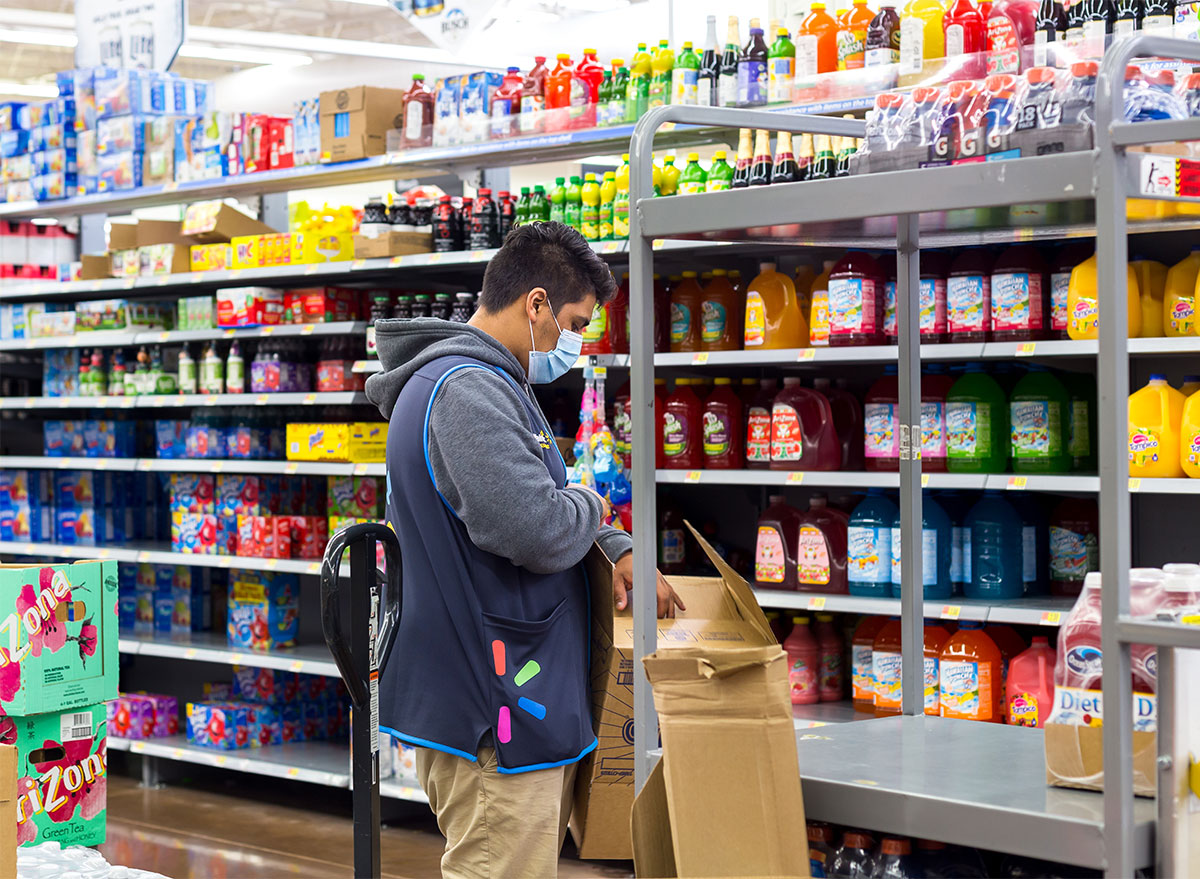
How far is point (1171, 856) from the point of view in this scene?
180 centimetres

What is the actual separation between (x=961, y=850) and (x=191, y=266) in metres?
4.84

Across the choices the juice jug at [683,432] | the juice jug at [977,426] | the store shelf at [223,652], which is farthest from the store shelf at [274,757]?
the juice jug at [977,426]

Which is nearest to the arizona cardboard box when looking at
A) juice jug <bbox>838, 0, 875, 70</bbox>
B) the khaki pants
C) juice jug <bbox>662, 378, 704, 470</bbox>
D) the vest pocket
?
the khaki pants

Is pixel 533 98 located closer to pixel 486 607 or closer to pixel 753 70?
pixel 753 70

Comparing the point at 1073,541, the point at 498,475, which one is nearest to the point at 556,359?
the point at 498,475

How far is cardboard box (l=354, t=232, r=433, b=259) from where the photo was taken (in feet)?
17.4

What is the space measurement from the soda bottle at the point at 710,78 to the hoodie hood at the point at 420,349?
2.01m

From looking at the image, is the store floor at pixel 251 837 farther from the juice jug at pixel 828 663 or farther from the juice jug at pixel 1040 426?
the juice jug at pixel 1040 426

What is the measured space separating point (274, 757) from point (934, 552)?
9.46 feet

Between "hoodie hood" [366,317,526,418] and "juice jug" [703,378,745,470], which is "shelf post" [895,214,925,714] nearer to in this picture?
"hoodie hood" [366,317,526,418]

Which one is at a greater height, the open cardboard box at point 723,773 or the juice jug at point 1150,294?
the juice jug at point 1150,294

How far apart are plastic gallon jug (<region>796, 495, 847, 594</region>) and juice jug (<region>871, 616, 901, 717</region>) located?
19 cm

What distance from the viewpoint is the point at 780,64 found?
4.43 meters

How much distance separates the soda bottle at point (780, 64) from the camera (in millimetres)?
4406
